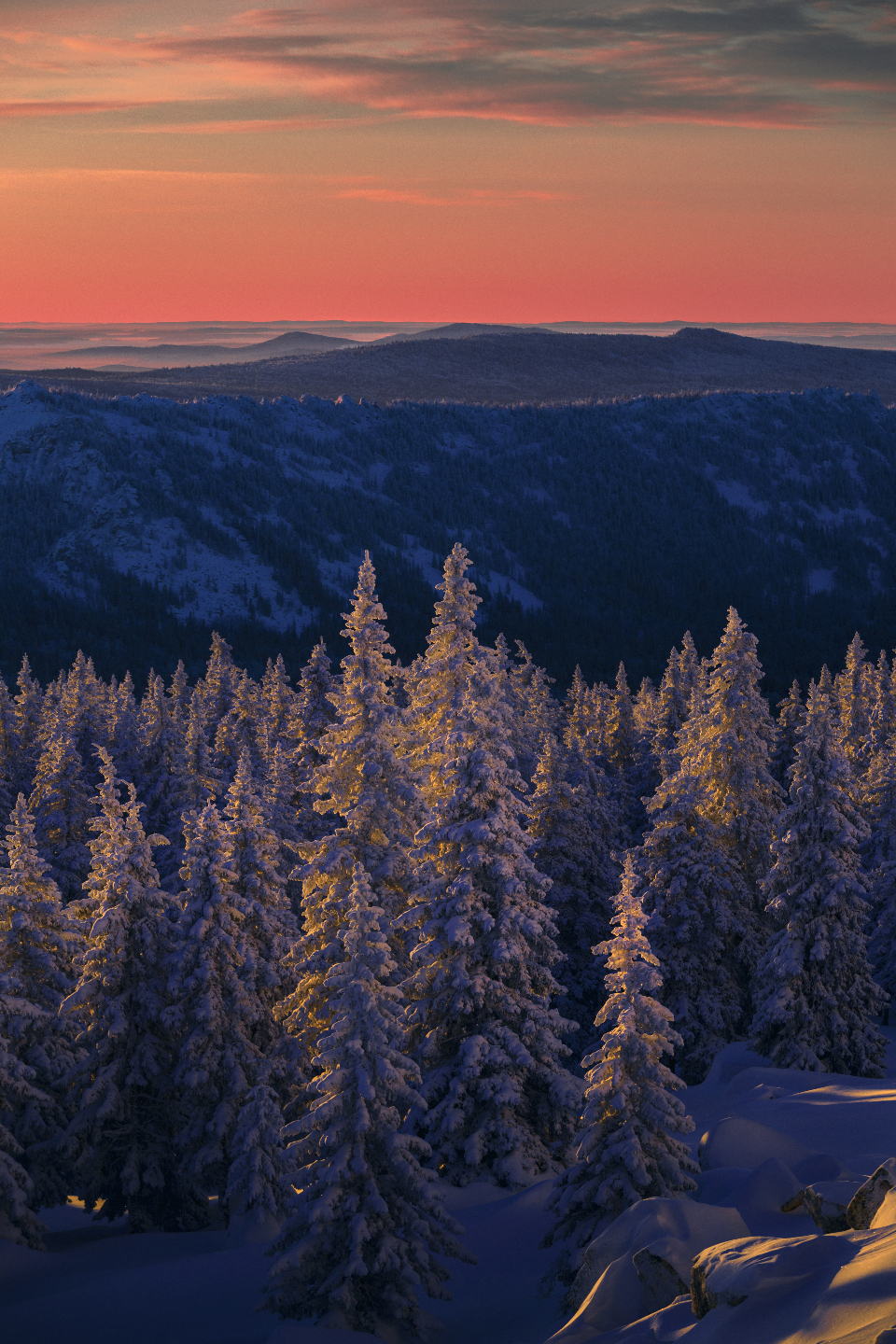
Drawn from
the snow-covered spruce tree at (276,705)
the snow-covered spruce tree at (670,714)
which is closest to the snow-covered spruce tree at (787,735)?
the snow-covered spruce tree at (670,714)

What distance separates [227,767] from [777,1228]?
40.4 m

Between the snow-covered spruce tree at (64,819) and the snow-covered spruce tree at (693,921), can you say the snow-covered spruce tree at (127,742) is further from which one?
the snow-covered spruce tree at (693,921)

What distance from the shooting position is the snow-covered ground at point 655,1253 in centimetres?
1054

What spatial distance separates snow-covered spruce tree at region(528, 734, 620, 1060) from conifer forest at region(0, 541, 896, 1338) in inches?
4.4

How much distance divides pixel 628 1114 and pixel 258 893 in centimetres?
1176

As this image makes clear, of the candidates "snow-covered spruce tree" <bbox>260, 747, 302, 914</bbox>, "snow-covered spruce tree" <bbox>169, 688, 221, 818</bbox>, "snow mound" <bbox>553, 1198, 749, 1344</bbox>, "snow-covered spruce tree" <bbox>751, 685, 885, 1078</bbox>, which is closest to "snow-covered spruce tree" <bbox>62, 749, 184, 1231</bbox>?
"snow-covered spruce tree" <bbox>260, 747, 302, 914</bbox>

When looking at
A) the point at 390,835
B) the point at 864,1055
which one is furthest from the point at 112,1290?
the point at 864,1055

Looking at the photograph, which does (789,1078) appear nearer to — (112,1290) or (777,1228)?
(777,1228)

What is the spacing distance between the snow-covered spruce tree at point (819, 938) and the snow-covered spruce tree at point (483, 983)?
322 inches

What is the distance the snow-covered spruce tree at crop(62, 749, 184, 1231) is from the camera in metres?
24.9

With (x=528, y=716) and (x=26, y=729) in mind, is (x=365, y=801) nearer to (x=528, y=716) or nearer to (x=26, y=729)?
(x=528, y=716)

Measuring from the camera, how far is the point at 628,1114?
17359 mm

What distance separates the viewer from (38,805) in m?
45.1

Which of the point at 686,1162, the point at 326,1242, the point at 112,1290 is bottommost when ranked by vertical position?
the point at 112,1290
